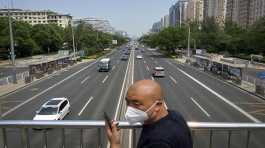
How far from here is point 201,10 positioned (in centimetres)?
18388

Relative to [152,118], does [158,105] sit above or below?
above

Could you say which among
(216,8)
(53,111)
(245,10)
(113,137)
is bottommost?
(53,111)

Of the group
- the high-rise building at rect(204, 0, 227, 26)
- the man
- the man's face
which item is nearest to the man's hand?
the man

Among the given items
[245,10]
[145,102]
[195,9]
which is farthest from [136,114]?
[195,9]

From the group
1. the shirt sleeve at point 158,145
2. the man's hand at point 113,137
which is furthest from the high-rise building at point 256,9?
the shirt sleeve at point 158,145

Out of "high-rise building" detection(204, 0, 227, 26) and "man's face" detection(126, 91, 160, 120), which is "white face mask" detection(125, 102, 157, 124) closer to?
"man's face" detection(126, 91, 160, 120)

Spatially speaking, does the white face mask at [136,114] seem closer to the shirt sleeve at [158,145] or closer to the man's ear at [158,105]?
the man's ear at [158,105]

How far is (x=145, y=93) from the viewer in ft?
7.59

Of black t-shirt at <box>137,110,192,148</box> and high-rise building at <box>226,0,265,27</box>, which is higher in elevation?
high-rise building at <box>226,0,265,27</box>

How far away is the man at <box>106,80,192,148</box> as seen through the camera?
2.22 meters

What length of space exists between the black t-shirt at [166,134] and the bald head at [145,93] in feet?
0.61

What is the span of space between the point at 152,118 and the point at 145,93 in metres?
0.21

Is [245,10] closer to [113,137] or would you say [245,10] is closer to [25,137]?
[25,137]

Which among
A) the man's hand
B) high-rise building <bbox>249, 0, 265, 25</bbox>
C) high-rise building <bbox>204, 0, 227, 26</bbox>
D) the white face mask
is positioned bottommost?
the man's hand
